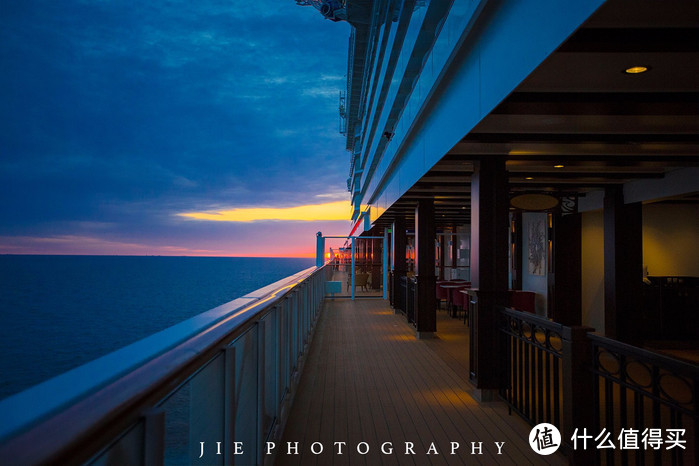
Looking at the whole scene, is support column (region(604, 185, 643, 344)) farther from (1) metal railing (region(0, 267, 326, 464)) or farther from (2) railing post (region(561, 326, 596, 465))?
(1) metal railing (region(0, 267, 326, 464))

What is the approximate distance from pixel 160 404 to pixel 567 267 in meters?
9.19

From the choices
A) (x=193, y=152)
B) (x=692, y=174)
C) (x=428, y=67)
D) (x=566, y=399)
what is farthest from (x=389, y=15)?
(x=193, y=152)

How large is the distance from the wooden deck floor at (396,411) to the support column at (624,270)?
90.5 inches

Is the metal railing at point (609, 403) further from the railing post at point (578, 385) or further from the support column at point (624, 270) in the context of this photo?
the support column at point (624, 270)

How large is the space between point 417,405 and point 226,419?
3.06m

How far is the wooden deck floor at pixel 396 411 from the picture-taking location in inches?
134

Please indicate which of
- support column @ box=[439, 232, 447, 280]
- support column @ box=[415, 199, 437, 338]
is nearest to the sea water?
support column @ box=[439, 232, 447, 280]

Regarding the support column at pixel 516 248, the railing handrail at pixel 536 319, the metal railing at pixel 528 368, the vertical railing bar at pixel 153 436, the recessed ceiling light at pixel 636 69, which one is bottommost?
the metal railing at pixel 528 368

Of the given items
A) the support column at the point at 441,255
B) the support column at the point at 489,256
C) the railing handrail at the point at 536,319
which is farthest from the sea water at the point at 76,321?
the railing handrail at the point at 536,319

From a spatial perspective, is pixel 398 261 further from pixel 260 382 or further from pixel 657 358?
pixel 657 358

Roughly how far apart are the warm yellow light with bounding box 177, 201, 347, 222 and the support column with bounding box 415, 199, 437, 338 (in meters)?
59.5

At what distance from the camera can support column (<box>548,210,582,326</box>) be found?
8.95 m

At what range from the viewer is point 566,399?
321 cm

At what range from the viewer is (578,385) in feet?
10.3
